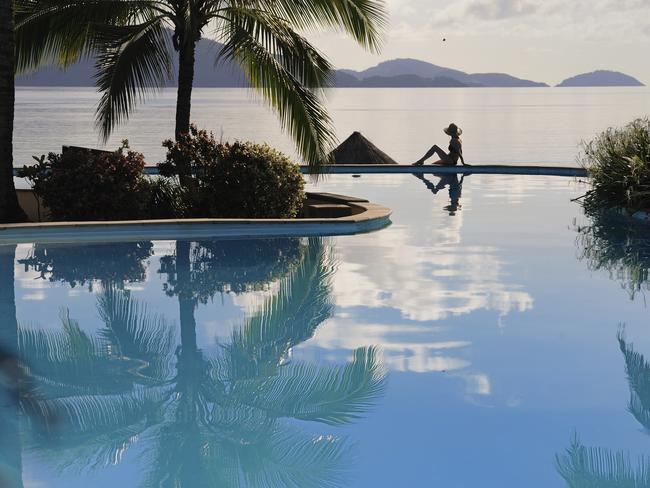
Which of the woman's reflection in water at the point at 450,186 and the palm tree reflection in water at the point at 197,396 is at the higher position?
the woman's reflection in water at the point at 450,186

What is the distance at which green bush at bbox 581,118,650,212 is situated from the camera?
621 inches

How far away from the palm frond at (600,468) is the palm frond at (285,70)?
9985 mm

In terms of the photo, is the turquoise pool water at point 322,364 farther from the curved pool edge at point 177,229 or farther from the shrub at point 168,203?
the shrub at point 168,203

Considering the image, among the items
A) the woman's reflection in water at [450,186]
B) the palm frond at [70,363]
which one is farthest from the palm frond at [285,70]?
the palm frond at [70,363]

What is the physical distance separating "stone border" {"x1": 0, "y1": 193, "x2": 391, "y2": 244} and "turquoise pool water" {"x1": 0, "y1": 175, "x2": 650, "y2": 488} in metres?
0.36

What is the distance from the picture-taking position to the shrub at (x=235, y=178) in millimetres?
14625

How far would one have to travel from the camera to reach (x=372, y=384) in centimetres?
705

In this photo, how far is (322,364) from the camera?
759 cm

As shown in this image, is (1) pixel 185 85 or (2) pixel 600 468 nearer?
(2) pixel 600 468

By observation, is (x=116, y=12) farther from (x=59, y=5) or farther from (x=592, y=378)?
(x=592, y=378)

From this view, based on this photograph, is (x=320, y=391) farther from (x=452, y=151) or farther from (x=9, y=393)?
(x=452, y=151)

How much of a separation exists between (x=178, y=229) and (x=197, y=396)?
7083 millimetres

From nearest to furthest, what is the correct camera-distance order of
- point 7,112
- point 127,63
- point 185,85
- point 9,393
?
point 9,393 → point 7,112 → point 127,63 → point 185,85

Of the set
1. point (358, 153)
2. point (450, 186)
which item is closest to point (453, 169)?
point (358, 153)
